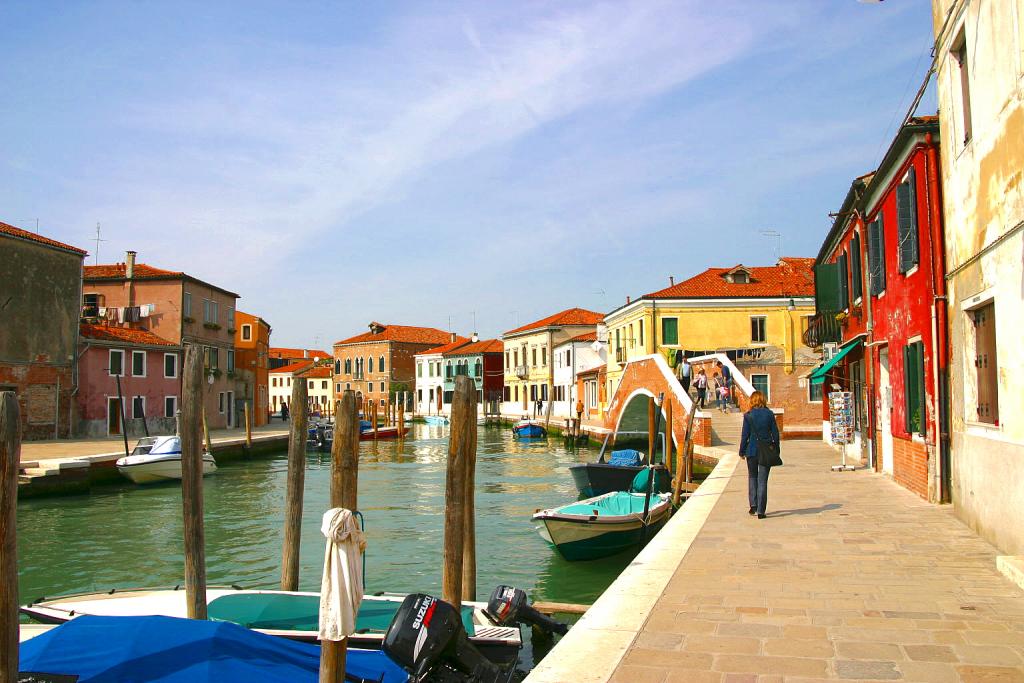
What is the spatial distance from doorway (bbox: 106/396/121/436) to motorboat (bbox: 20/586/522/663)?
23.9 metres

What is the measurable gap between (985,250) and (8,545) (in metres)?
7.17

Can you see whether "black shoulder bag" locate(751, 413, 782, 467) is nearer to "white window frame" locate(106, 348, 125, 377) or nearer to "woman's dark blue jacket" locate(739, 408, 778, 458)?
"woman's dark blue jacket" locate(739, 408, 778, 458)

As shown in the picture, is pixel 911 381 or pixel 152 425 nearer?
pixel 911 381

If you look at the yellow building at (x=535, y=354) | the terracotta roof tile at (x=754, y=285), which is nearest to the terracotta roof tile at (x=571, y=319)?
the yellow building at (x=535, y=354)

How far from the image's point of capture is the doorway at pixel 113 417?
2952 centimetres

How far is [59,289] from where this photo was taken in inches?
1052

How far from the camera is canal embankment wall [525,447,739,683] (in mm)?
3842

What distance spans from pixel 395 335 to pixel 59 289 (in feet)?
140

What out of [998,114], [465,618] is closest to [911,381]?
[998,114]

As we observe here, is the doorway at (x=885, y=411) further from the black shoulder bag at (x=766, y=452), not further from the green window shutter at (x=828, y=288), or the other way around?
the green window shutter at (x=828, y=288)

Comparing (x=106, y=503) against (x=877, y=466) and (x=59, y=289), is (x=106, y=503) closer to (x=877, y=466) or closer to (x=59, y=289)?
(x=59, y=289)

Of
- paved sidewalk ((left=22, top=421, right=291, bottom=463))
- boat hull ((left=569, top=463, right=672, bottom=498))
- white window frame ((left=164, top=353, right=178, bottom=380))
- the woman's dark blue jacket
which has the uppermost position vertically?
white window frame ((left=164, top=353, right=178, bottom=380))

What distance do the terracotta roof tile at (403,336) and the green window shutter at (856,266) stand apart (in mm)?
55628

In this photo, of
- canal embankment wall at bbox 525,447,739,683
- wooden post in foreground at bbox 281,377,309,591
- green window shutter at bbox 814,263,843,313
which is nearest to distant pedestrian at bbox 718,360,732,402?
green window shutter at bbox 814,263,843,313
